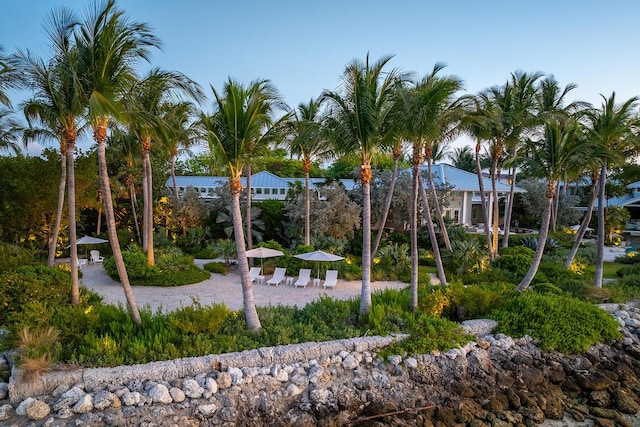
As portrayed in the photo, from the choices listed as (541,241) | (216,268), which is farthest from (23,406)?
(541,241)

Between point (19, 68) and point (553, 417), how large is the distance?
13828 mm

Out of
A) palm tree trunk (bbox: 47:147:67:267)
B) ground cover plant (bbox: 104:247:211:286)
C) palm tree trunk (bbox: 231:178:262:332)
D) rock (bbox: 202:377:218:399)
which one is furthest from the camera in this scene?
ground cover plant (bbox: 104:247:211:286)

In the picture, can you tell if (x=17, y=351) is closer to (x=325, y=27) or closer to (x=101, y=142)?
(x=101, y=142)

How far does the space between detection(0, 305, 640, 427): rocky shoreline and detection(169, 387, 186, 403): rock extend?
2 cm

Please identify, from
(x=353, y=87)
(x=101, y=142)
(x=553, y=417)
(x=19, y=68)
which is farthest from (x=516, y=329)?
(x=19, y=68)

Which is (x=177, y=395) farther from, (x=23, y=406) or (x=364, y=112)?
(x=364, y=112)

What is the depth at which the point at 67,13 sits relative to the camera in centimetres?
808

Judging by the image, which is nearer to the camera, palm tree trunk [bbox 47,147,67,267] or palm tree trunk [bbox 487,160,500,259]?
palm tree trunk [bbox 47,147,67,267]

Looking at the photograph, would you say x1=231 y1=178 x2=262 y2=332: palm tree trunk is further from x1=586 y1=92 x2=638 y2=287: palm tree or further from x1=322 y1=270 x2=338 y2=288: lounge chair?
x1=586 y1=92 x2=638 y2=287: palm tree

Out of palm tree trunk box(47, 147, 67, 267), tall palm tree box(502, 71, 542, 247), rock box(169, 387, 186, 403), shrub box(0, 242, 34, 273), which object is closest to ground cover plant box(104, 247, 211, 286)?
palm tree trunk box(47, 147, 67, 267)

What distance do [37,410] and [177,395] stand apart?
2.10 meters

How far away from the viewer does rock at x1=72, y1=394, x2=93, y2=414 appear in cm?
629

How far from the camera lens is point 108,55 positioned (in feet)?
25.7

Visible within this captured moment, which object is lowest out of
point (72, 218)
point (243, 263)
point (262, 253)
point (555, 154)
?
point (262, 253)
